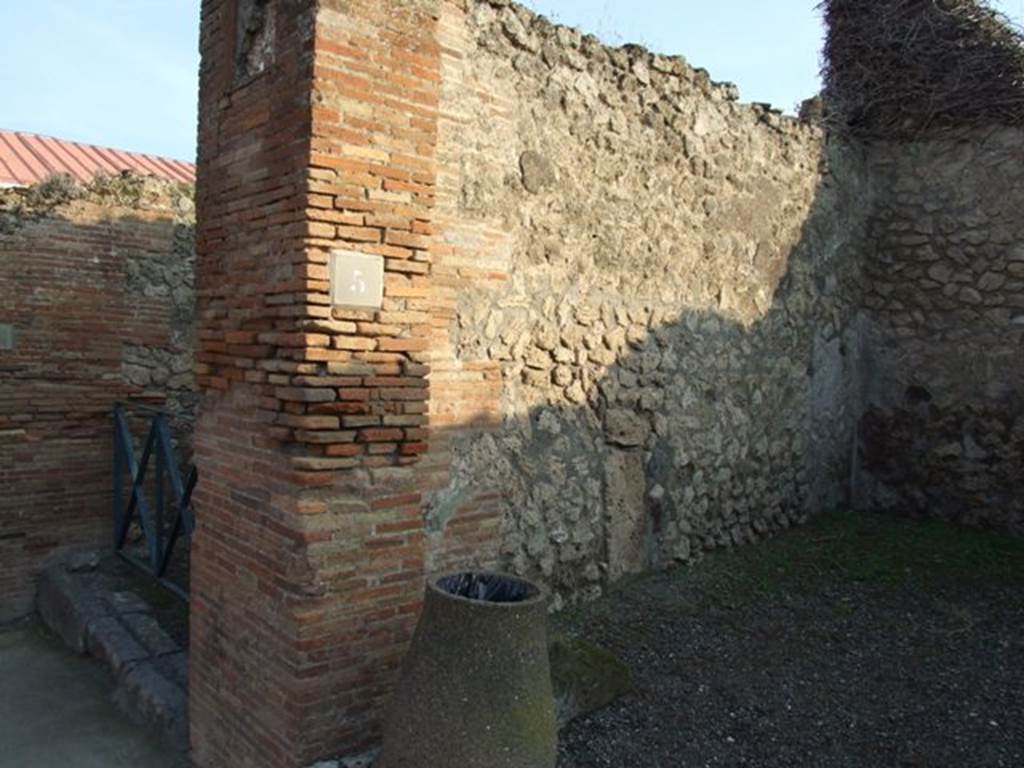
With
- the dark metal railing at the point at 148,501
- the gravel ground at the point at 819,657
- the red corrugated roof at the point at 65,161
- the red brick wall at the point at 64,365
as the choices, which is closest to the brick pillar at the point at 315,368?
the gravel ground at the point at 819,657

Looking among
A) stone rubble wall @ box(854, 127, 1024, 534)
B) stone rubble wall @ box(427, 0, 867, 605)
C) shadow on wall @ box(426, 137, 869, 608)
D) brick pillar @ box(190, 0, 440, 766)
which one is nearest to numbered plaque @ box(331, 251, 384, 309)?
brick pillar @ box(190, 0, 440, 766)

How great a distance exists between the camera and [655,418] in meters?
4.82

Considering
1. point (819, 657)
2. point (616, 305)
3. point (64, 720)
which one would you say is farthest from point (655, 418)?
point (64, 720)

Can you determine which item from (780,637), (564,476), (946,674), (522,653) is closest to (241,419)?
(522,653)

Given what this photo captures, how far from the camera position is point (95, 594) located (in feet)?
18.2

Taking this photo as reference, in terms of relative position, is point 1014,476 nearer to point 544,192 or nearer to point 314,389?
point 544,192

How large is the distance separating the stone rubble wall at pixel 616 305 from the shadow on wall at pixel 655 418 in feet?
0.04

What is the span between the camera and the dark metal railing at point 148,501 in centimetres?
502

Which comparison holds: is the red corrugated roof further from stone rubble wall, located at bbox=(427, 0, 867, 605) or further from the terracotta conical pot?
the terracotta conical pot

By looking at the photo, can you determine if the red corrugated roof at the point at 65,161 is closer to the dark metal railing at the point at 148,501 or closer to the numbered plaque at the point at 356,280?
the dark metal railing at the point at 148,501

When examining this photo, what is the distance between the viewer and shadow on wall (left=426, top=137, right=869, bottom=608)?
12.9 feet

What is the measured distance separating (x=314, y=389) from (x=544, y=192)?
5.85 ft

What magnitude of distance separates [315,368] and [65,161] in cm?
1018

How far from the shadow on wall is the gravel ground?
34cm
